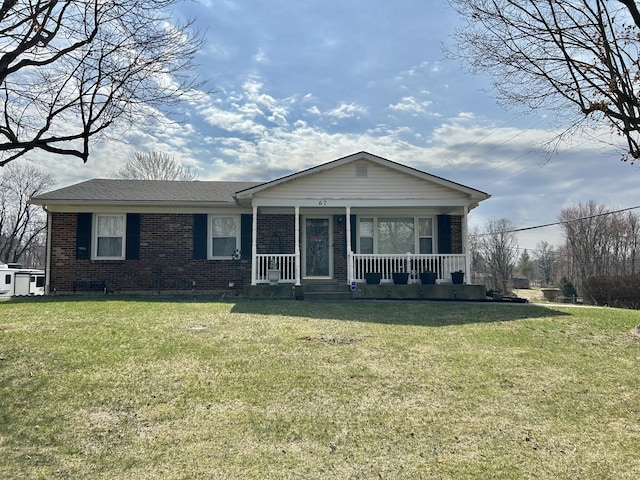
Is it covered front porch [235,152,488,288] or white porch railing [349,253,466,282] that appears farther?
white porch railing [349,253,466,282]

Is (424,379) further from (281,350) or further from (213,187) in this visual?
(213,187)

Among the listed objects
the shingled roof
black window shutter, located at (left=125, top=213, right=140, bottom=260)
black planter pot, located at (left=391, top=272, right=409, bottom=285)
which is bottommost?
black planter pot, located at (left=391, top=272, right=409, bottom=285)

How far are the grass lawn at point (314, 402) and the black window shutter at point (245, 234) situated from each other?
677cm

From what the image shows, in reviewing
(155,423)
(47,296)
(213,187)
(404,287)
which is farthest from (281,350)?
(213,187)

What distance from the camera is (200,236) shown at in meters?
14.7

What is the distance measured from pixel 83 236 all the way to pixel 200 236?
362 centimetres

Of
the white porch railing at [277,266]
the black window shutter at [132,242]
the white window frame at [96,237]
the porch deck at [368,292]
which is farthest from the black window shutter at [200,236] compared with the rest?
the porch deck at [368,292]

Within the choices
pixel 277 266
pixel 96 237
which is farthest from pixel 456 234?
pixel 96 237

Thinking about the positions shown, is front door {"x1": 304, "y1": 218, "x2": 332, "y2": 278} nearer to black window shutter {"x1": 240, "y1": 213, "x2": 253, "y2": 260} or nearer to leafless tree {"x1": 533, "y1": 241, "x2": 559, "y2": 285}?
black window shutter {"x1": 240, "y1": 213, "x2": 253, "y2": 260}

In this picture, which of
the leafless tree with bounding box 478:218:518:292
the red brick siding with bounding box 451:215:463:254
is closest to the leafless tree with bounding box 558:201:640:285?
the leafless tree with bounding box 478:218:518:292

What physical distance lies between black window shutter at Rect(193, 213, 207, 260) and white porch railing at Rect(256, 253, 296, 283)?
6.33 feet

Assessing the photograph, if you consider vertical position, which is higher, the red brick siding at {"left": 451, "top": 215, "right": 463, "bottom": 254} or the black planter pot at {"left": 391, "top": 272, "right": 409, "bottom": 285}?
the red brick siding at {"left": 451, "top": 215, "right": 463, "bottom": 254}

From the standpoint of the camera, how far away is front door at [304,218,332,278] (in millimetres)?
15227

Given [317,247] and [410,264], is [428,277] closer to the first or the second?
[410,264]
